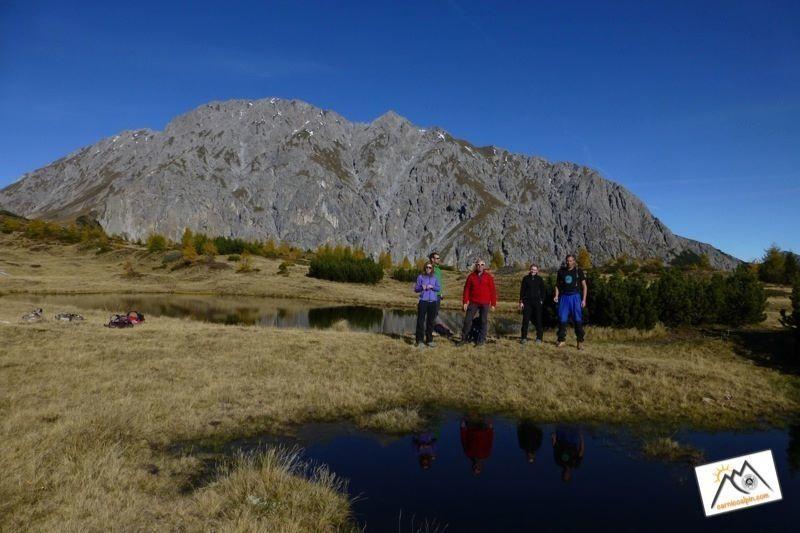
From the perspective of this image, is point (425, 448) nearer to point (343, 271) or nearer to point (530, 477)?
point (530, 477)

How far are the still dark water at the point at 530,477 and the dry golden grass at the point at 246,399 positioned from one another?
2.49ft

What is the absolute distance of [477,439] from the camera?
9.48m

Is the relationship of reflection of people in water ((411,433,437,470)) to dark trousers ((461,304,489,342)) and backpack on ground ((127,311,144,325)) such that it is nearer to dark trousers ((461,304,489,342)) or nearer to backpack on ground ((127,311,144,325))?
dark trousers ((461,304,489,342))

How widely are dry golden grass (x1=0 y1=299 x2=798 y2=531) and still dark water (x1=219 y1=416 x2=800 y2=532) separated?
2.49 ft

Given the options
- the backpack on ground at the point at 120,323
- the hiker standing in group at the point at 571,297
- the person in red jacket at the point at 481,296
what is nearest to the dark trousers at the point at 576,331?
the hiker standing in group at the point at 571,297

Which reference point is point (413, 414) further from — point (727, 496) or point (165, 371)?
point (165, 371)

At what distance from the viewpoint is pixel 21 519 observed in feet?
18.3

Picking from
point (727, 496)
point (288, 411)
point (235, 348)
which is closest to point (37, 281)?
point (235, 348)

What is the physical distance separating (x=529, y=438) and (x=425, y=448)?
233 cm

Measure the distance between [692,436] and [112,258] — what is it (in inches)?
3922

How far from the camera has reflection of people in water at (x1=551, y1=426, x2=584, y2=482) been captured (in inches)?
323

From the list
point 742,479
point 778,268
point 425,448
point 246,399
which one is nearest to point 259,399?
point 246,399

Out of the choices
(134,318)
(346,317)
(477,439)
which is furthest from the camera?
(346,317)

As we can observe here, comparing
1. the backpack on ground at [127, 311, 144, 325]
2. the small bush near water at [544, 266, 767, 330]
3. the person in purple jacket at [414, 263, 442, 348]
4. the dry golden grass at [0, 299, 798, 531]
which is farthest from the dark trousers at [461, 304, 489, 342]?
the backpack on ground at [127, 311, 144, 325]
